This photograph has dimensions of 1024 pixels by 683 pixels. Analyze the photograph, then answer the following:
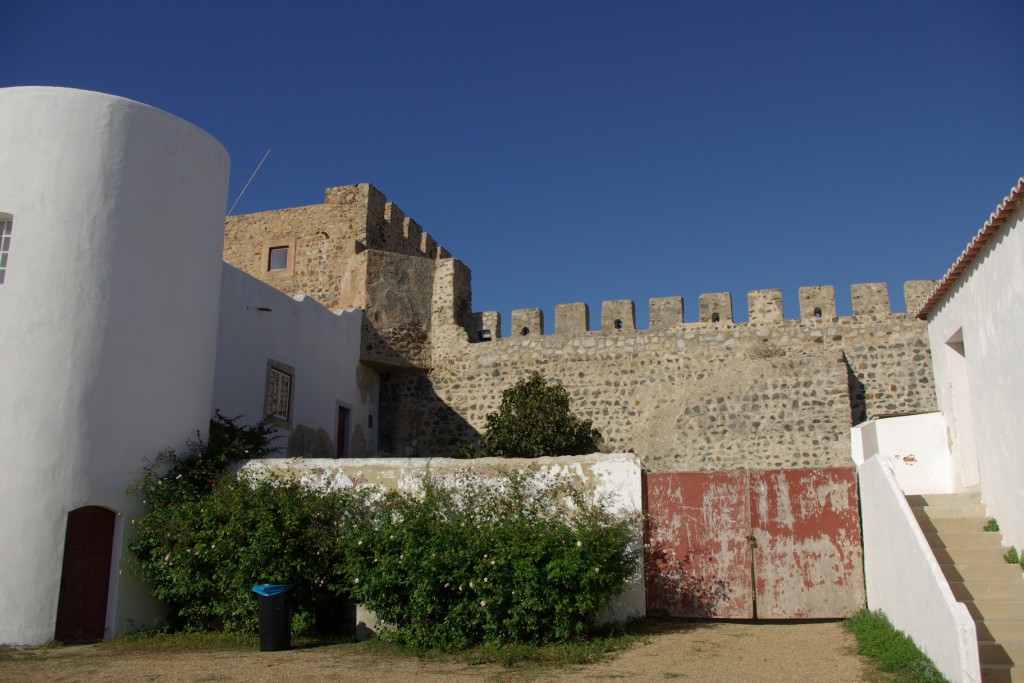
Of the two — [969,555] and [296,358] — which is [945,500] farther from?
[296,358]

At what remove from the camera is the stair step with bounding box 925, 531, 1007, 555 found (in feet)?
27.5

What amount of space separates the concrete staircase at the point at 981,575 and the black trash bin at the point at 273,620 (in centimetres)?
632

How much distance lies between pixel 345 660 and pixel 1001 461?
21.5 feet

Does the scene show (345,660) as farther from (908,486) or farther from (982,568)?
(908,486)

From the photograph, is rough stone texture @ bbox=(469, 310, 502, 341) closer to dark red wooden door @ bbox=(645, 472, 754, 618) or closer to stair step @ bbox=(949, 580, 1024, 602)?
dark red wooden door @ bbox=(645, 472, 754, 618)

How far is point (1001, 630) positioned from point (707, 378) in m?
9.99

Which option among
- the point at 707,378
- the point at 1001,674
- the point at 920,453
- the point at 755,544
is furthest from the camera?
the point at 707,378

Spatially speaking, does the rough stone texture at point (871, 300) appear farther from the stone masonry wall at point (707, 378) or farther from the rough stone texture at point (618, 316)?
the rough stone texture at point (618, 316)

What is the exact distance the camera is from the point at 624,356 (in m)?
17.5

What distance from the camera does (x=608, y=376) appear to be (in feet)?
57.4

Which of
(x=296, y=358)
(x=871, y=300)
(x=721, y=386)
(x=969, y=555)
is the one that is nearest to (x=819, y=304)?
(x=871, y=300)

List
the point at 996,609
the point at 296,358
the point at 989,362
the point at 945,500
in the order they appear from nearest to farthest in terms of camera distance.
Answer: the point at 996,609 < the point at 989,362 < the point at 945,500 < the point at 296,358

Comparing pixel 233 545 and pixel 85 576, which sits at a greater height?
pixel 233 545

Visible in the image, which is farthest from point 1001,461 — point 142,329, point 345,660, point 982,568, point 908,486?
point 142,329
